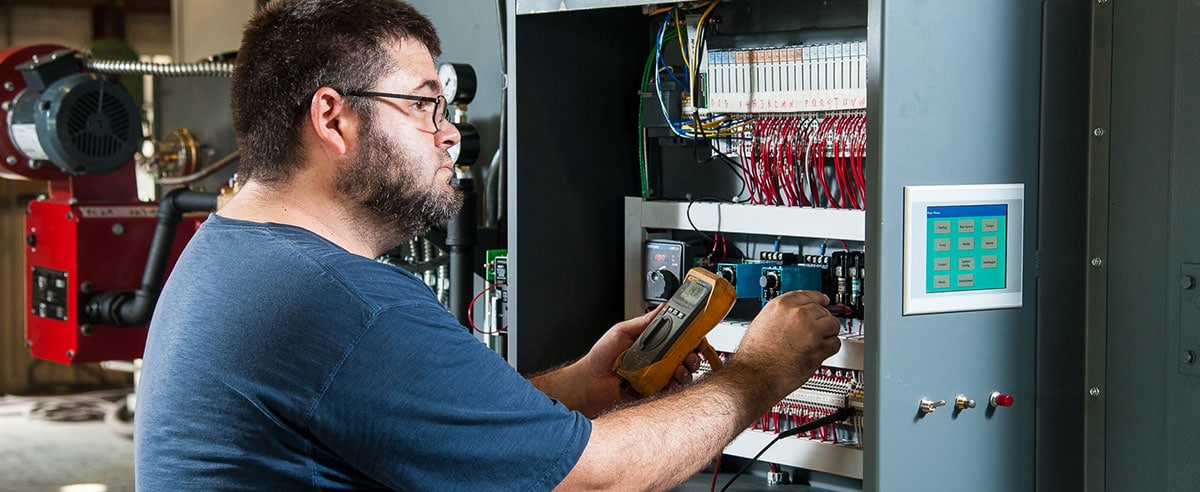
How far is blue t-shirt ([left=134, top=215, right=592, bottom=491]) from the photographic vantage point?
1.18 metres

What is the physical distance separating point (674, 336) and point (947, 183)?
18.3 inches

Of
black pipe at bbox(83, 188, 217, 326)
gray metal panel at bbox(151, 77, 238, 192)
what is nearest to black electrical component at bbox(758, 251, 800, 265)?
black pipe at bbox(83, 188, 217, 326)

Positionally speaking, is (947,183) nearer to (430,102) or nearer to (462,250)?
(430,102)

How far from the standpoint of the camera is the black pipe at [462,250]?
2.78 meters

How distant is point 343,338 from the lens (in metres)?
Answer: 1.18

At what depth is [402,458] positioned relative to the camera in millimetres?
1204

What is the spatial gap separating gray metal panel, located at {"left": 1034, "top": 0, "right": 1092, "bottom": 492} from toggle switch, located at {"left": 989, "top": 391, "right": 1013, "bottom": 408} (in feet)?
0.30

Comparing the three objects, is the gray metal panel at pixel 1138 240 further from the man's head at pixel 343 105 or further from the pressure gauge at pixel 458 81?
the pressure gauge at pixel 458 81

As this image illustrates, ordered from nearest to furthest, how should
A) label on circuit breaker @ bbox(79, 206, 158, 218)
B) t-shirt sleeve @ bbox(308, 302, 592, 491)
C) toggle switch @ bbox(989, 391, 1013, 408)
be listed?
t-shirt sleeve @ bbox(308, 302, 592, 491) < toggle switch @ bbox(989, 391, 1013, 408) < label on circuit breaker @ bbox(79, 206, 158, 218)

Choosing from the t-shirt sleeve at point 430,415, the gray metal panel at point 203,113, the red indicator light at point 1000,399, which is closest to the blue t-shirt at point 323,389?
the t-shirt sleeve at point 430,415

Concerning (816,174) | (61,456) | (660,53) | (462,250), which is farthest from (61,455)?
(816,174)

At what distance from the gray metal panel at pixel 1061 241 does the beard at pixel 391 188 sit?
866 mm

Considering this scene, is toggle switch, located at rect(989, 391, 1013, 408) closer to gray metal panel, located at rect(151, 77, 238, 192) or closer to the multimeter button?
the multimeter button

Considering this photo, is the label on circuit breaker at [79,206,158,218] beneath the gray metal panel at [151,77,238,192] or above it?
beneath
